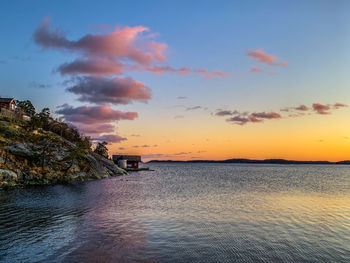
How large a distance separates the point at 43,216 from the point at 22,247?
966 centimetres

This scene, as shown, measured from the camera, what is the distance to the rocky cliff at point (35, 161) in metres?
52.8

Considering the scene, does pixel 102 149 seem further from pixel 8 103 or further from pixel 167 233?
pixel 167 233

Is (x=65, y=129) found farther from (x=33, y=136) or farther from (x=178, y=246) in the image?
(x=178, y=246)

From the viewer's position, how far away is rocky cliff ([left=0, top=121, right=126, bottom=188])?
173ft

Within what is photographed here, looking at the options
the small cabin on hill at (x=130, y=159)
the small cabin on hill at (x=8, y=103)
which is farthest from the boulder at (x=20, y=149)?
the small cabin on hill at (x=130, y=159)

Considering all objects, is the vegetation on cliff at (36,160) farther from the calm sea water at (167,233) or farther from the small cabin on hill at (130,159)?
the small cabin on hill at (130,159)

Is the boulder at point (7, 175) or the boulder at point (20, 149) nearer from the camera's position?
the boulder at point (7, 175)

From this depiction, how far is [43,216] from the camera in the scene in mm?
26422

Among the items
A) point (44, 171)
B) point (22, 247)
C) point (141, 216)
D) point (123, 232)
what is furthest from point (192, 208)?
point (44, 171)

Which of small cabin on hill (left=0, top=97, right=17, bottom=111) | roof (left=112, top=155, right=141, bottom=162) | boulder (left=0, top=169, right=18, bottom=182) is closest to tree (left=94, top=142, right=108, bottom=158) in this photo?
roof (left=112, top=155, right=141, bottom=162)

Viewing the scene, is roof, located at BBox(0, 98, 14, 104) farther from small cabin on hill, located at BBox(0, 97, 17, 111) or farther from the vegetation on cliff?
the vegetation on cliff

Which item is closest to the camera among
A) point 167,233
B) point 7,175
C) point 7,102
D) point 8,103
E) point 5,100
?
point 167,233

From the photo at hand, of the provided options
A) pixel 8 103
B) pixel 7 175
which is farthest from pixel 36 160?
pixel 8 103

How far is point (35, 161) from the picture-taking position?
2381 inches
